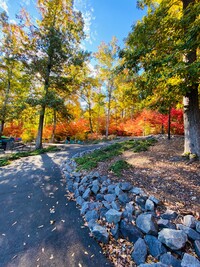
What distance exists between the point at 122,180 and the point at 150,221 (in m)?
1.26

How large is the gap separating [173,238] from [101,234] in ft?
3.44

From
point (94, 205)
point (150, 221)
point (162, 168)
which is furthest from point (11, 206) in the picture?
point (162, 168)

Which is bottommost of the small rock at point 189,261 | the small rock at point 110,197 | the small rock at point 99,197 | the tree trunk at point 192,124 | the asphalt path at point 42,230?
the asphalt path at point 42,230

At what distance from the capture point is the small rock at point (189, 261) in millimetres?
1397

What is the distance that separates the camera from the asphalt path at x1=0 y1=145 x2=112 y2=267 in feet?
5.78

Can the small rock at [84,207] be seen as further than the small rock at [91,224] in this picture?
Yes

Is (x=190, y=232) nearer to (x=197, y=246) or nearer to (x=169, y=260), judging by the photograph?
(x=197, y=246)

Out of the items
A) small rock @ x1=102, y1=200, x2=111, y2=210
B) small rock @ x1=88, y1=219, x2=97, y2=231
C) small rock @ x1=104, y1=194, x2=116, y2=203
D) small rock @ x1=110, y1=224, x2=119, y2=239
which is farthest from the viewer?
small rock @ x1=104, y1=194, x2=116, y2=203

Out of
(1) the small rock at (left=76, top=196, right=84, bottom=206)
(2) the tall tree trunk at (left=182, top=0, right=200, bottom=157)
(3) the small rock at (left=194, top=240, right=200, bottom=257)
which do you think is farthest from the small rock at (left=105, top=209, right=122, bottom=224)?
(2) the tall tree trunk at (left=182, top=0, right=200, bottom=157)

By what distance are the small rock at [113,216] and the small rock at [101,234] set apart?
170 mm

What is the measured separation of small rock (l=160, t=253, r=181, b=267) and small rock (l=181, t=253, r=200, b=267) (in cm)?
6

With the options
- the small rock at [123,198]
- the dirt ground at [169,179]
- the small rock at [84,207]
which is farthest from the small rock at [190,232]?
the small rock at [84,207]

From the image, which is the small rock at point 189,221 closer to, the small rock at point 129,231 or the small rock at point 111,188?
the small rock at point 129,231

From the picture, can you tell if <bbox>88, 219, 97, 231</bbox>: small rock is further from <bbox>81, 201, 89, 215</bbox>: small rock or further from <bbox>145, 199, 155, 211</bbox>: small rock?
<bbox>145, 199, 155, 211</bbox>: small rock
